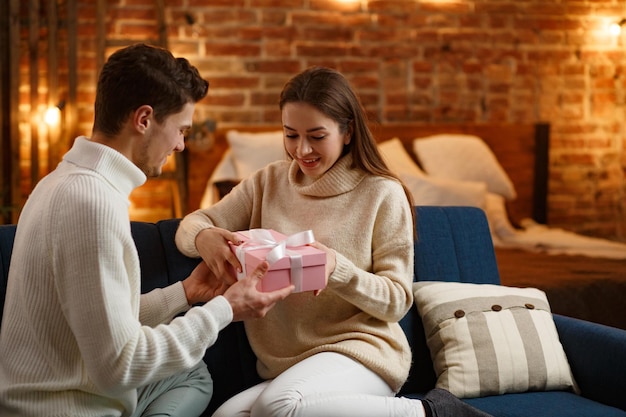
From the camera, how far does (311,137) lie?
6.95 ft

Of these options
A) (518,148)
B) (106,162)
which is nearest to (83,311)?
(106,162)

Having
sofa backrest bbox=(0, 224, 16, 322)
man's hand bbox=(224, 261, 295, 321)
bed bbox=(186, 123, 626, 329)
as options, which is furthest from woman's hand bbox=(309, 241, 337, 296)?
bed bbox=(186, 123, 626, 329)

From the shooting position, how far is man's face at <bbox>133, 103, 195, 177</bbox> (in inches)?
63.3

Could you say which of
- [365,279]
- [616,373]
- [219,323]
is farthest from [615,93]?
[219,323]

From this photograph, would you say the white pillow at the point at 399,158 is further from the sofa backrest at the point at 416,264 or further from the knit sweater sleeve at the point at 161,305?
the knit sweater sleeve at the point at 161,305

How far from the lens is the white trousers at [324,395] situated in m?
1.79

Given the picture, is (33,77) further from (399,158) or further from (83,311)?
(83,311)

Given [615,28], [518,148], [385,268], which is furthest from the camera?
[615,28]

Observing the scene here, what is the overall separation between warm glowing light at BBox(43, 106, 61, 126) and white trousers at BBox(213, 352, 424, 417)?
3.01 meters

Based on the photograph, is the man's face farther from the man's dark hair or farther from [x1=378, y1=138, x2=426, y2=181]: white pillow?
[x1=378, y1=138, x2=426, y2=181]: white pillow

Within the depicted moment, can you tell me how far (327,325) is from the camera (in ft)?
6.77

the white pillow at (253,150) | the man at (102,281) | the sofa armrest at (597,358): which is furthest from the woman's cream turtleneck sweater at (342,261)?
the white pillow at (253,150)

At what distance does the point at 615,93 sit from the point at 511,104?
83 cm

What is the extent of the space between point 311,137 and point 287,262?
485 millimetres
